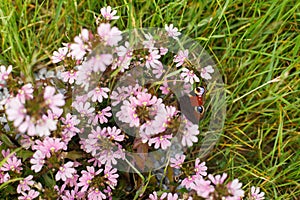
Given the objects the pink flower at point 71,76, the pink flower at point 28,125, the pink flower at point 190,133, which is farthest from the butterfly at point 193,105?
the pink flower at point 28,125

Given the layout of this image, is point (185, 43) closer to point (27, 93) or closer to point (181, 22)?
point (181, 22)

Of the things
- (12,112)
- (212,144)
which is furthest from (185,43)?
(12,112)

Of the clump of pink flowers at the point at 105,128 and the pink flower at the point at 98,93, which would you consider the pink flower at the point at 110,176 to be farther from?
the pink flower at the point at 98,93

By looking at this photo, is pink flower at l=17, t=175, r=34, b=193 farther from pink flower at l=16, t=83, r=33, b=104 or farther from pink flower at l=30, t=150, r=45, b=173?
pink flower at l=16, t=83, r=33, b=104

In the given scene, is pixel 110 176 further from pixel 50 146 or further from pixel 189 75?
pixel 189 75

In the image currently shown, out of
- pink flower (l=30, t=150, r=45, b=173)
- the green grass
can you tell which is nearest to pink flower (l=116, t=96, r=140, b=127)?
pink flower (l=30, t=150, r=45, b=173)

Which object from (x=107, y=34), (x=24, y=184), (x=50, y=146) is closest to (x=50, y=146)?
(x=50, y=146)
